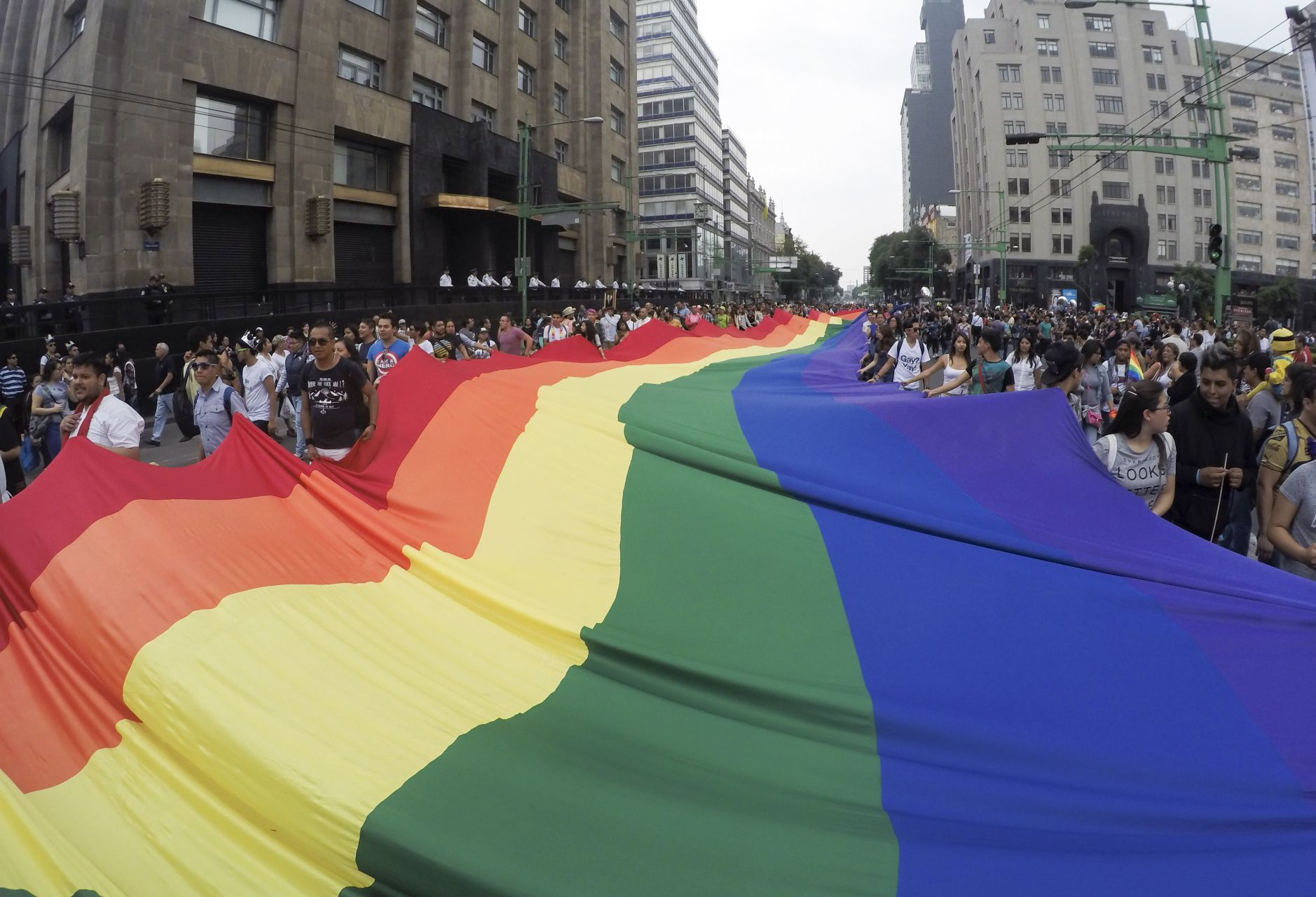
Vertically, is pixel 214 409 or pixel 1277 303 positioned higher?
pixel 1277 303

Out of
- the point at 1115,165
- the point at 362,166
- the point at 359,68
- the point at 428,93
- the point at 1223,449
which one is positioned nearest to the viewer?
the point at 1223,449

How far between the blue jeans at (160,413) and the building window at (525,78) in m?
32.5

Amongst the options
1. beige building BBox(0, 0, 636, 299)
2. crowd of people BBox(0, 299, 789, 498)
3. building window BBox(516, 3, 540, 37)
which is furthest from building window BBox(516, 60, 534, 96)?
crowd of people BBox(0, 299, 789, 498)

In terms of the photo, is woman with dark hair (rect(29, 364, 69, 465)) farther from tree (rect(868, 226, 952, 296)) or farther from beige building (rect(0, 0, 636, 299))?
tree (rect(868, 226, 952, 296))

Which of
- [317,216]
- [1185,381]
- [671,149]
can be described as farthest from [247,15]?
[671,149]

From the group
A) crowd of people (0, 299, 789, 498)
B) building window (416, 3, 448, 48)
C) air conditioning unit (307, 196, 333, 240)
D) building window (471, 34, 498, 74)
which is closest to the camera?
crowd of people (0, 299, 789, 498)

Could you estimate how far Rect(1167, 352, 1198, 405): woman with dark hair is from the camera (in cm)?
735

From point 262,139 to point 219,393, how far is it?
74.6ft

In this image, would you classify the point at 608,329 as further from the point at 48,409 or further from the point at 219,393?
the point at 219,393

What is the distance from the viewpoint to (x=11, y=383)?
12406 millimetres

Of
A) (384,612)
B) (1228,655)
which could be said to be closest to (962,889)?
(1228,655)

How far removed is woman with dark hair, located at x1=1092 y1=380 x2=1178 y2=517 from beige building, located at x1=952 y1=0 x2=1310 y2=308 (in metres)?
79.0

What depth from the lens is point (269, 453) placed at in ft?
16.3

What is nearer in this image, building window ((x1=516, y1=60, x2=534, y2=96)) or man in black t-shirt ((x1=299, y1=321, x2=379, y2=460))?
man in black t-shirt ((x1=299, y1=321, x2=379, y2=460))
